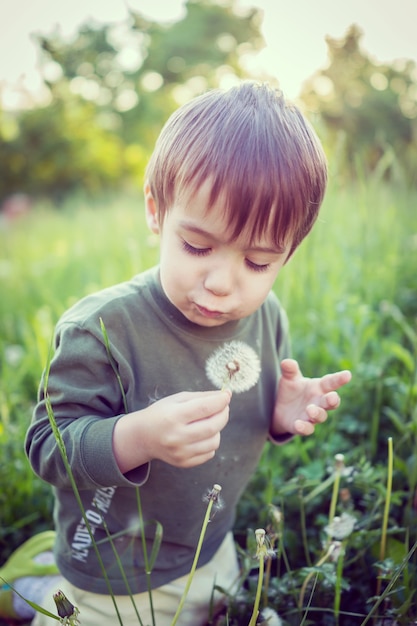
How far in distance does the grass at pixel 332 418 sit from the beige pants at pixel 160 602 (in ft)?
0.32

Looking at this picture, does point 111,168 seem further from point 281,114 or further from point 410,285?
point 281,114

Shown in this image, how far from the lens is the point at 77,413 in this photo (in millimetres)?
1139

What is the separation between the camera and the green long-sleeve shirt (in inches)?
44.4

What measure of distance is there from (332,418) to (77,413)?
0.94 m

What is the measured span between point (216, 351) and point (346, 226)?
209cm

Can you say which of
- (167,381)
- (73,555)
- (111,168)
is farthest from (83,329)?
(111,168)

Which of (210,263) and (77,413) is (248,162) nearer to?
(210,263)

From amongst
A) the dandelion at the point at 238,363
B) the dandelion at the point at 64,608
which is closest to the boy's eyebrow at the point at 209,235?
the dandelion at the point at 238,363

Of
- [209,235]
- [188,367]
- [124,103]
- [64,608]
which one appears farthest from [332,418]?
[124,103]

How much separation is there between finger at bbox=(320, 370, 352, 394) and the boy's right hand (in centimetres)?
34

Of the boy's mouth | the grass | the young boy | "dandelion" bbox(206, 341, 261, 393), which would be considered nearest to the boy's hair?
the young boy

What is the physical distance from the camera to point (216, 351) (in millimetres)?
1289

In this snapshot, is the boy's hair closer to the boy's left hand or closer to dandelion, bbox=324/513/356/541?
the boy's left hand

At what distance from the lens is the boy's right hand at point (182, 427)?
37.4 inches
